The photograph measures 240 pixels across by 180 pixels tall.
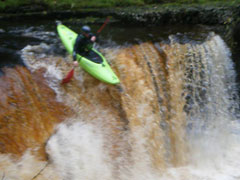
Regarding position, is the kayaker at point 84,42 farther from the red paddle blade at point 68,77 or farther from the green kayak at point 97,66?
the red paddle blade at point 68,77

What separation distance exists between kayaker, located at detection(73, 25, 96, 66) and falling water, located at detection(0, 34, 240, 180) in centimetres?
29

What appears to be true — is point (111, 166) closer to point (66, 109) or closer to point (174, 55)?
point (66, 109)

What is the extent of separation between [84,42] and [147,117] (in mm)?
1558

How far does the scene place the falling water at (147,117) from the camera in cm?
344

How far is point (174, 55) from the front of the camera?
14.2 ft

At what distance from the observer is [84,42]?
3.83 meters

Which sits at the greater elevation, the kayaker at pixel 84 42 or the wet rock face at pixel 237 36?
the wet rock face at pixel 237 36

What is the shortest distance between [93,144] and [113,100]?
2.39 ft

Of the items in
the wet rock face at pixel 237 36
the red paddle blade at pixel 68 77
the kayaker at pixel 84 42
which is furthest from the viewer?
the wet rock face at pixel 237 36

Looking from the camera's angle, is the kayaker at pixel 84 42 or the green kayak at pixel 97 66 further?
the kayaker at pixel 84 42

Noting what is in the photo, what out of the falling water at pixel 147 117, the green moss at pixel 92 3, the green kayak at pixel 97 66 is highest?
the green moss at pixel 92 3

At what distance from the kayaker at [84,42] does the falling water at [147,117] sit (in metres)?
0.29

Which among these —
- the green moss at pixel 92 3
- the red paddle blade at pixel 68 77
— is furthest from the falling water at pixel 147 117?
the green moss at pixel 92 3

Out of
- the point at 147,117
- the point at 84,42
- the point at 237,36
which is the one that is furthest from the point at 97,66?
the point at 237,36
